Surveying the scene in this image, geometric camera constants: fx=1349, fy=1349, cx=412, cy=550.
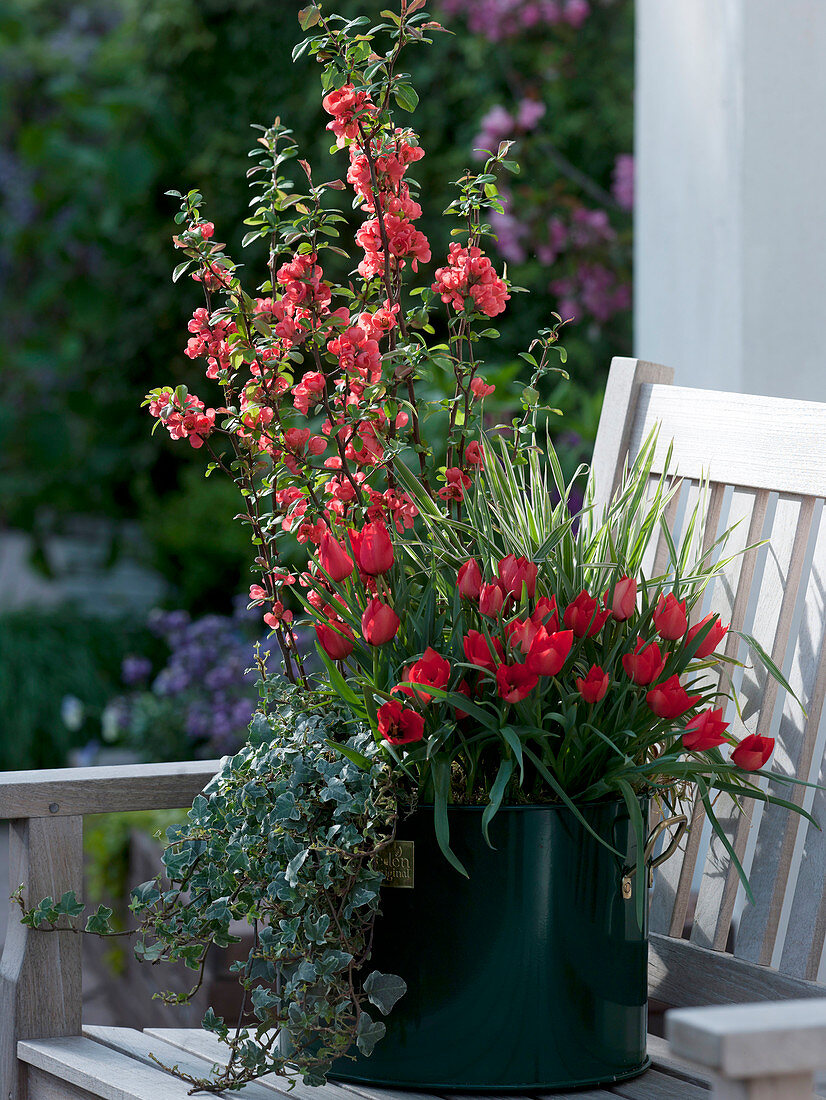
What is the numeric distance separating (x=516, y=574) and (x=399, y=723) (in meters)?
0.14

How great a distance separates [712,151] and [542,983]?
5.24 ft

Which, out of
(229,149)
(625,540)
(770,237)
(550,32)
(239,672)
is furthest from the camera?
(229,149)

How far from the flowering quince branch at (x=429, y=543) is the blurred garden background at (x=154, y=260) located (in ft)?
7.40

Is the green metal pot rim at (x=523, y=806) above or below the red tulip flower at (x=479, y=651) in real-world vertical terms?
below

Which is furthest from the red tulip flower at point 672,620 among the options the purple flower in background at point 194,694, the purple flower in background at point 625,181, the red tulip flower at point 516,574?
the purple flower in background at point 625,181

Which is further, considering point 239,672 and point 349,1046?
point 239,672

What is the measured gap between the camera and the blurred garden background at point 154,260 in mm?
4129

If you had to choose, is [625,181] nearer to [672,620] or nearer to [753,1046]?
[672,620]

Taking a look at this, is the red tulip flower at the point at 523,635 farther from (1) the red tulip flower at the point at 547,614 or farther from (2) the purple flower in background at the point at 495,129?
(2) the purple flower in background at the point at 495,129

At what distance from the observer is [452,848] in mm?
1056

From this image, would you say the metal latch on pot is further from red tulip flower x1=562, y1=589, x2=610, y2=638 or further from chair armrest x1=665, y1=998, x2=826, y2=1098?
chair armrest x1=665, y1=998, x2=826, y2=1098

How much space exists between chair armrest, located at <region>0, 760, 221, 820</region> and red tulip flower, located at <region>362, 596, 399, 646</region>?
39 cm

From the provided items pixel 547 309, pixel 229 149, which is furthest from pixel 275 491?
pixel 229 149

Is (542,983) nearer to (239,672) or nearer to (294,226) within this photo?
(294,226)
